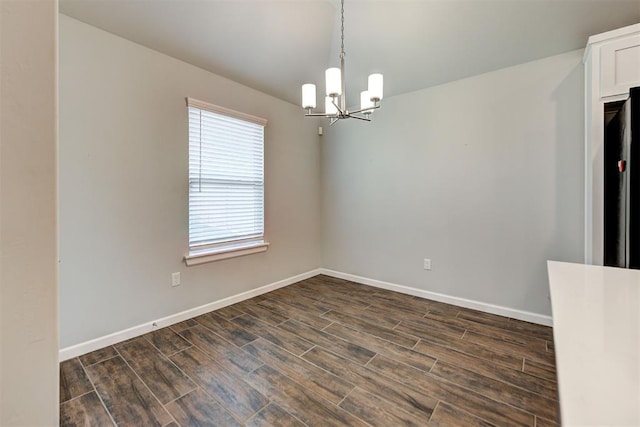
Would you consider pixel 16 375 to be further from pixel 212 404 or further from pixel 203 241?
pixel 203 241

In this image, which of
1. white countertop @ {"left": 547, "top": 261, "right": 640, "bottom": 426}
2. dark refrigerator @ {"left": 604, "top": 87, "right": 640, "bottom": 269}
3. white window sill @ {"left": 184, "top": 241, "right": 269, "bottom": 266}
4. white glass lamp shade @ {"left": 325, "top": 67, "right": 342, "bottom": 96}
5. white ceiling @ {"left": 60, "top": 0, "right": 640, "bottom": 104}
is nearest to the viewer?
white countertop @ {"left": 547, "top": 261, "right": 640, "bottom": 426}

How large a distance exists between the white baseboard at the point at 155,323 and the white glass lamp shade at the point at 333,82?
2.45 m

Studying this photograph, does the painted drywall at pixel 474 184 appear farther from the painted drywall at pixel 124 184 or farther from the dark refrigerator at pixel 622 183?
the painted drywall at pixel 124 184

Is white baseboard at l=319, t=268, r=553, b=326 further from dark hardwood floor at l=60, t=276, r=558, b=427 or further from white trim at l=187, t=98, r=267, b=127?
white trim at l=187, t=98, r=267, b=127

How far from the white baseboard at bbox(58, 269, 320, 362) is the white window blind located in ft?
2.04

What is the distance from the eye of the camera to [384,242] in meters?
3.71

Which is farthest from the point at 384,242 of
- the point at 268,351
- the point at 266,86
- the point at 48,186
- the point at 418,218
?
the point at 48,186

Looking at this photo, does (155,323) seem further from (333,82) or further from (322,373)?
(333,82)

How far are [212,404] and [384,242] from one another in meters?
2.67

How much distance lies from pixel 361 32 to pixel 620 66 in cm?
215

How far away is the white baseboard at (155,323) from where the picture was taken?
213 centimetres

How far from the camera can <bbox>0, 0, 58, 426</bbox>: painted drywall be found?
54cm

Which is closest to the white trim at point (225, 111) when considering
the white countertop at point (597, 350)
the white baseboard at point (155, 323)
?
the white baseboard at point (155, 323)

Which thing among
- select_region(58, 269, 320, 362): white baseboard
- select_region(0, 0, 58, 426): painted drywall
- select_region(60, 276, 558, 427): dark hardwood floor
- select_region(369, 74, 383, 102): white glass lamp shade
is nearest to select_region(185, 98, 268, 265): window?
select_region(58, 269, 320, 362): white baseboard
